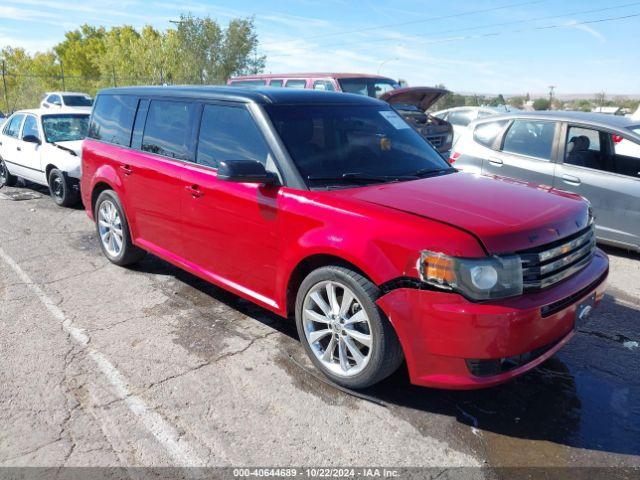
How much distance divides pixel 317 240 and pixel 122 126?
313 cm

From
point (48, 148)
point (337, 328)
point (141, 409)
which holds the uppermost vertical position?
point (48, 148)

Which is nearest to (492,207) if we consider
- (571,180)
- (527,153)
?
(571,180)

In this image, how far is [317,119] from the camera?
397 cm

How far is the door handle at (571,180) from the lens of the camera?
6257 mm

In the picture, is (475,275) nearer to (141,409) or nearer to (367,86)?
(141,409)

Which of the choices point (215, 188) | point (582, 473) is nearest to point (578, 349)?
point (582, 473)

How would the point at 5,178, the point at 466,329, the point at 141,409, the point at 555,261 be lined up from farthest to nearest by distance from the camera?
1. the point at 5,178
2. the point at 141,409
3. the point at 555,261
4. the point at 466,329

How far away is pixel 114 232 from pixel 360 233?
3.56m

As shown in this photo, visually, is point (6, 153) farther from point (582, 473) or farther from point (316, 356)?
point (582, 473)

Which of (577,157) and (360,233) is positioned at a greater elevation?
(577,157)

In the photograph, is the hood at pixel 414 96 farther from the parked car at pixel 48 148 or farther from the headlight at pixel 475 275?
the headlight at pixel 475 275

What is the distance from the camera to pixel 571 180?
6297 millimetres

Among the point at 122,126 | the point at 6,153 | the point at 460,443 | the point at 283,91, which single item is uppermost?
the point at 283,91

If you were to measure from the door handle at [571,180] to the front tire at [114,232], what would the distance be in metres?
4.93
